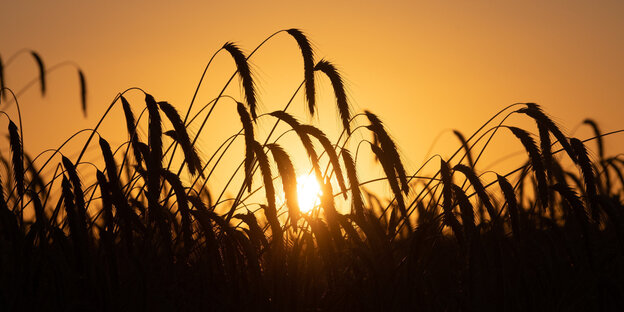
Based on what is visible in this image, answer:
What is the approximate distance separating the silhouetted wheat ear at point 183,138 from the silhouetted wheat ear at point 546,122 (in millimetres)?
1842

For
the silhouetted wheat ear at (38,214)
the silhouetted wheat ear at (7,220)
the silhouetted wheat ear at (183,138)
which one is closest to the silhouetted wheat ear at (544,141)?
the silhouetted wheat ear at (183,138)

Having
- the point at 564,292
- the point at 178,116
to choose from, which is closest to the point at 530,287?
the point at 564,292

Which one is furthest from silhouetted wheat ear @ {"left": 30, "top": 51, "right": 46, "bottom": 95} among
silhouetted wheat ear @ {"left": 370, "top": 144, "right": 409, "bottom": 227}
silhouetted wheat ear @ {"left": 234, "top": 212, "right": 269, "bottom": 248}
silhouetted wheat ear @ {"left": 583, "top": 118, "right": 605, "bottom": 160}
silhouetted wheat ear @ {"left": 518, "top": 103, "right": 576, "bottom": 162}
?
silhouetted wheat ear @ {"left": 583, "top": 118, "right": 605, "bottom": 160}

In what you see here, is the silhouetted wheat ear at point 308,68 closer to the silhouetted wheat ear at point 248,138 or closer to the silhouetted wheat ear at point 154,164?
the silhouetted wheat ear at point 248,138

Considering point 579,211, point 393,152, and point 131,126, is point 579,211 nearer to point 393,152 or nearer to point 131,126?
point 393,152

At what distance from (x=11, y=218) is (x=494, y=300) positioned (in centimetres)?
260

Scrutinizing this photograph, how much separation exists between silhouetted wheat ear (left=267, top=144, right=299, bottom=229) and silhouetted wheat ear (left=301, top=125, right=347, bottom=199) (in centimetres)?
17

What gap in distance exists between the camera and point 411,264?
361cm

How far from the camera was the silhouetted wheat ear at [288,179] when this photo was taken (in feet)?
9.70

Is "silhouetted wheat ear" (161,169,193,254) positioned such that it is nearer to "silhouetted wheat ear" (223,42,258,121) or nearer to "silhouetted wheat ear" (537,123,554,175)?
"silhouetted wheat ear" (223,42,258,121)

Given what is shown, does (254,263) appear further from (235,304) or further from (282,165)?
(282,165)

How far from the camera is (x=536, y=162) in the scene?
3.31 m

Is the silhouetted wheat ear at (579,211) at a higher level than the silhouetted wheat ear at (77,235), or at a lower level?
lower

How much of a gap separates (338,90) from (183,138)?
878 millimetres
